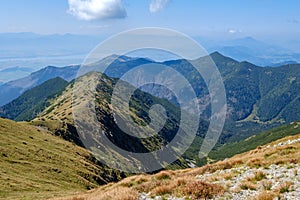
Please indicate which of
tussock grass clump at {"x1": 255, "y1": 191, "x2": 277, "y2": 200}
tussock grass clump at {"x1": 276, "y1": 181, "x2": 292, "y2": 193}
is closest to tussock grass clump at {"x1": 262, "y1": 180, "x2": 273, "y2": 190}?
tussock grass clump at {"x1": 276, "y1": 181, "x2": 292, "y2": 193}

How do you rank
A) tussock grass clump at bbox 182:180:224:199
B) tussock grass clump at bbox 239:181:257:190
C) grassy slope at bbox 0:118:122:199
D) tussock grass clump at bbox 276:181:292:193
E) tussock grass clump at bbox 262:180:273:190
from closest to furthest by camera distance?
tussock grass clump at bbox 276:181:292:193 < tussock grass clump at bbox 182:180:224:199 < tussock grass clump at bbox 262:180:273:190 < tussock grass clump at bbox 239:181:257:190 < grassy slope at bbox 0:118:122:199

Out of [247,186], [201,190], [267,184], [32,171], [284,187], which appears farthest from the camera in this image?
[32,171]

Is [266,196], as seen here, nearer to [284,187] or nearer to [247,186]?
[284,187]

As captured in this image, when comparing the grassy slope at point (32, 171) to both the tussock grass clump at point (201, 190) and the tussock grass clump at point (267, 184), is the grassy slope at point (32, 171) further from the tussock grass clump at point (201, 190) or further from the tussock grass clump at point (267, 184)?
the tussock grass clump at point (267, 184)

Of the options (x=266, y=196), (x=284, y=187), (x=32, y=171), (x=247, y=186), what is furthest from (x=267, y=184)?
(x=32, y=171)

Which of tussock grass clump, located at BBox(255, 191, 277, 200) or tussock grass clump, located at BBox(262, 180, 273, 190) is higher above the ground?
tussock grass clump, located at BBox(255, 191, 277, 200)

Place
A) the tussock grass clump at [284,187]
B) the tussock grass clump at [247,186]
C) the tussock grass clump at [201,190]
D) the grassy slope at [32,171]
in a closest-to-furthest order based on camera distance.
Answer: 1. the tussock grass clump at [284,187]
2. the tussock grass clump at [201,190]
3. the tussock grass clump at [247,186]
4. the grassy slope at [32,171]

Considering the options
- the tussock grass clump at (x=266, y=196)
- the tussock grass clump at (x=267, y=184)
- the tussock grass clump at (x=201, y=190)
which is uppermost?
the tussock grass clump at (x=266, y=196)

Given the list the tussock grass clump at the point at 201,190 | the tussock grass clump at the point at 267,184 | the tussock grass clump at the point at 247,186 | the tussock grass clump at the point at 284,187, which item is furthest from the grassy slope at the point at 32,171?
the tussock grass clump at the point at 284,187

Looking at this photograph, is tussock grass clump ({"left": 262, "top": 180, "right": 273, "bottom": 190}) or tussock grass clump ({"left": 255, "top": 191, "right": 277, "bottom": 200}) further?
tussock grass clump ({"left": 262, "top": 180, "right": 273, "bottom": 190})

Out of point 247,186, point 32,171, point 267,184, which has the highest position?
point 267,184

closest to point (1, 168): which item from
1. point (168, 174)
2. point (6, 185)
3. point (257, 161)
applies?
point (6, 185)

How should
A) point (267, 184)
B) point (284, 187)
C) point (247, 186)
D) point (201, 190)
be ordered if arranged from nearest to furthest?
1. point (284, 187)
2. point (201, 190)
3. point (267, 184)
4. point (247, 186)

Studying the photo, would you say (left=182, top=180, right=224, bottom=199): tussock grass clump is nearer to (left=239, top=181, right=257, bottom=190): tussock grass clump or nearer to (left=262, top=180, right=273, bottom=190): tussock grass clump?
(left=239, top=181, right=257, bottom=190): tussock grass clump
